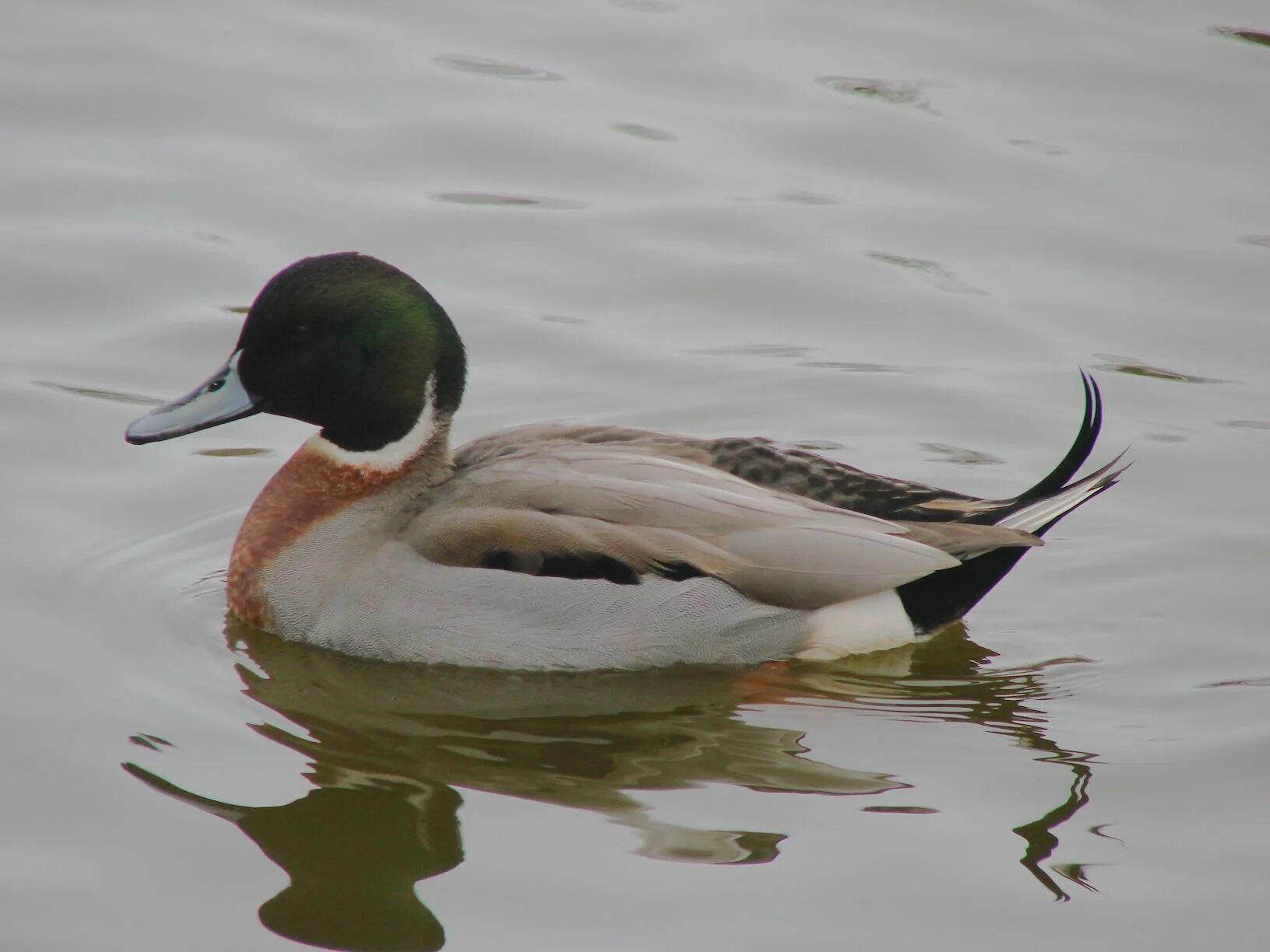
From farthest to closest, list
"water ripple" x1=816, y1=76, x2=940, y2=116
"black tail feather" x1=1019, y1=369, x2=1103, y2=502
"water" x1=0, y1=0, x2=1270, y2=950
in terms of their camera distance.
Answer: "water ripple" x1=816, y1=76, x2=940, y2=116 < "black tail feather" x1=1019, y1=369, x2=1103, y2=502 < "water" x1=0, y1=0, x2=1270, y2=950

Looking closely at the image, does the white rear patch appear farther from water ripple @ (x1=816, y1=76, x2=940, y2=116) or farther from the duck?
water ripple @ (x1=816, y1=76, x2=940, y2=116)

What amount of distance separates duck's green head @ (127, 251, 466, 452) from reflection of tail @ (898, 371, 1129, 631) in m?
1.79

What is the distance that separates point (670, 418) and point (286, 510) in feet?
7.01

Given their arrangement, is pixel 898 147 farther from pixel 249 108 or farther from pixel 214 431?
pixel 214 431

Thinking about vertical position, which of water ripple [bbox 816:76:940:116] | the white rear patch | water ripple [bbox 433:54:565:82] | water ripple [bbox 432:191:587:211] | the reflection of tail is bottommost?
the white rear patch

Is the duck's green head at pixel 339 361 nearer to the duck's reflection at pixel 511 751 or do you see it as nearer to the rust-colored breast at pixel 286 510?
the rust-colored breast at pixel 286 510

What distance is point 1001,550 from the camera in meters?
6.78

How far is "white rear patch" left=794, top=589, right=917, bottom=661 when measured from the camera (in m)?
6.75

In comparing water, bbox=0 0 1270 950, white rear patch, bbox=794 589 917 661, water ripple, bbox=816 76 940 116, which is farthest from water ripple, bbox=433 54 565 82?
white rear patch, bbox=794 589 917 661

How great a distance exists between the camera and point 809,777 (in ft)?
19.9

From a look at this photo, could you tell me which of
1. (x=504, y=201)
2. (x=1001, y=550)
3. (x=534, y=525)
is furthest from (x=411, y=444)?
(x=504, y=201)

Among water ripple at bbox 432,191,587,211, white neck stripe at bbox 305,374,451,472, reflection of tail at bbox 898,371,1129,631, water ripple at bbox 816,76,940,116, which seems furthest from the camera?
water ripple at bbox 816,76,940,116

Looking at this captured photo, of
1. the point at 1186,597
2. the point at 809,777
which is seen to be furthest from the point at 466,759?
the point at 1186,597

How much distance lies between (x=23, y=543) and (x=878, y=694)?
126 inches
